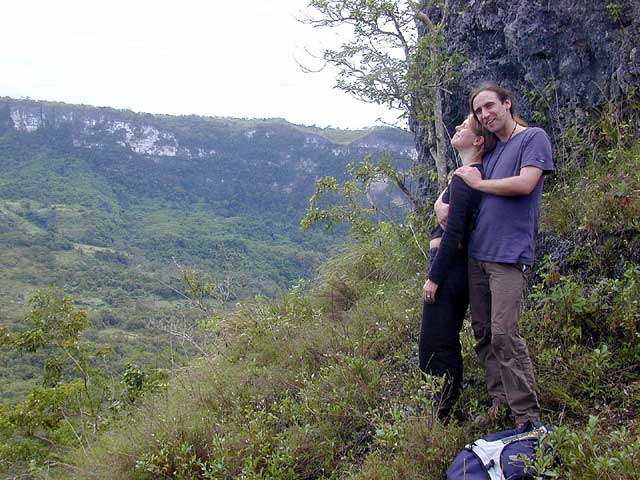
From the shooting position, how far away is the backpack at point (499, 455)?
2.54 m

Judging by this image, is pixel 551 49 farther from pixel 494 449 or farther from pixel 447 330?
pixel 494 449

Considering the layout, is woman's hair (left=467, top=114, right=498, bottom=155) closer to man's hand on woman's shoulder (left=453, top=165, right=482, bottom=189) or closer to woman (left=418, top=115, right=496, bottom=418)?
woman (left=418, top=115, right=496, bottom=418)

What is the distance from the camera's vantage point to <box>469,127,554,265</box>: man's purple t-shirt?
9.31ft

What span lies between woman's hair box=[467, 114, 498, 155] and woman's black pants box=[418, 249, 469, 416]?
61cm

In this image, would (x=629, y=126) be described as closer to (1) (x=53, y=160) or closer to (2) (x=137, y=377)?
(2) (x=137, y=377)

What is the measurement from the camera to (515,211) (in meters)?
2.88

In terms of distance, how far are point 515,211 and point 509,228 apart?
0.09m

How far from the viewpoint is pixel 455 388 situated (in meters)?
3.30

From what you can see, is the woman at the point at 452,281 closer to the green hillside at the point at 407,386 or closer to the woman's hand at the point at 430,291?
the woman's hand at the point at 430,291

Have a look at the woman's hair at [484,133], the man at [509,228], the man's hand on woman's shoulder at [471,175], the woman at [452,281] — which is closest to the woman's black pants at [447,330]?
the woman at [452,281]

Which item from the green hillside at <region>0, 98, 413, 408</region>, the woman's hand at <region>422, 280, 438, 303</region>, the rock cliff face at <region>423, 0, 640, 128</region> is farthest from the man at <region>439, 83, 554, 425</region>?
the green hillside at <region>0, 98, 413, 408</region>

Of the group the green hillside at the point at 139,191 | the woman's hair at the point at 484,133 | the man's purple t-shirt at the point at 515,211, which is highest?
the woman's hair at the point at 484,133

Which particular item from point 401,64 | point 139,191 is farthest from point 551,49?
point 139,191

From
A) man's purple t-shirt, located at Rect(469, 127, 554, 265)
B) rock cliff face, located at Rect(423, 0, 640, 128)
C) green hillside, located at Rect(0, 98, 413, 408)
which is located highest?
rock cliff face, located at Rect(423, 0, 640, 128)
